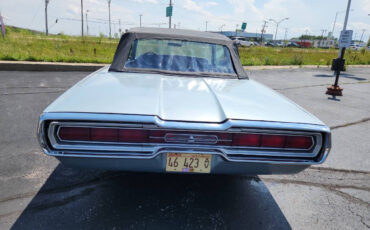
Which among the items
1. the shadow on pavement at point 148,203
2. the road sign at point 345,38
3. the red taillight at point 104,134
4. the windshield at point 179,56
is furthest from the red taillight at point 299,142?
the road sign at point 345,38

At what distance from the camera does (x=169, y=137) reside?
164cm

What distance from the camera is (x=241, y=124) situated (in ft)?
5.29

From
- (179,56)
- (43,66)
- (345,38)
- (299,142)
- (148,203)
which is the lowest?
(148,203)

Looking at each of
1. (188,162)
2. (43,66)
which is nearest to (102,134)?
(188,162)

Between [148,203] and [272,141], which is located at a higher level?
[272,141]

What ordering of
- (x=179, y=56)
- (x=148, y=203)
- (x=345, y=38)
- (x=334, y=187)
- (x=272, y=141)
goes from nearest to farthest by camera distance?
(x=272, y=141) → (x=148, y=203) → (x=334, y=187) → (x=179, y=56) → (x=345, y=38)

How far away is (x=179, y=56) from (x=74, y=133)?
1.65 metres

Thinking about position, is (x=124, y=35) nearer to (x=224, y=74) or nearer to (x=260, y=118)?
(x=224, y=74)

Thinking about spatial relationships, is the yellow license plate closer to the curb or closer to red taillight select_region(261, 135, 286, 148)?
red taillight select_region(261, 135, 286, 148)

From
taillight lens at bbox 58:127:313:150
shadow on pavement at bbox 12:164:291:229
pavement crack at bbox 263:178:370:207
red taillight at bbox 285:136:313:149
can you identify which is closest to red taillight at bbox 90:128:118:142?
taillight lens at bbox 58:127:313:150

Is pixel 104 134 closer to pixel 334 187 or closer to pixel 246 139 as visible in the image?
pixel 246 139

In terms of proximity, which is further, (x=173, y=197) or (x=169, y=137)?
(x=173, y=197)

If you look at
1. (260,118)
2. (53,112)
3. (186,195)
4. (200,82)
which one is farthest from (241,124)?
(53,112)

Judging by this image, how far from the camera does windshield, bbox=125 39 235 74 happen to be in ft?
9.06
